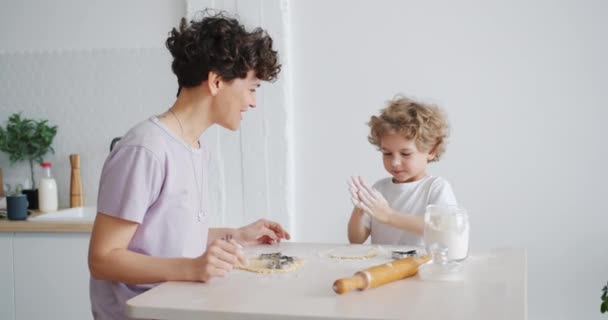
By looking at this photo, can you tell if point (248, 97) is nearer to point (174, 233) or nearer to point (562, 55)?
point (174, 233)

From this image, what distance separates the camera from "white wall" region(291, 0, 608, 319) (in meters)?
2.91

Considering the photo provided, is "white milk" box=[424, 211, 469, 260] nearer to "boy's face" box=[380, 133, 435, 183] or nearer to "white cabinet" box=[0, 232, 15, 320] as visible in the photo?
"boy's face" box=[380, 133, 435, 183]

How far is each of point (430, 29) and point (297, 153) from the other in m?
0.82

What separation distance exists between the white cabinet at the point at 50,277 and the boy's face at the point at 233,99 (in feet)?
5.08

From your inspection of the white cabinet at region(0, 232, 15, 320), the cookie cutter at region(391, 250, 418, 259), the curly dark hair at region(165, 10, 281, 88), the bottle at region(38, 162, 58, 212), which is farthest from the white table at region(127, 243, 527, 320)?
the bottle at region(38, 162, 58, 212)

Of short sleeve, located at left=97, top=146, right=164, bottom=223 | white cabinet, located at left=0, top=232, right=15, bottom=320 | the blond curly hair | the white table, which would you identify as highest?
the blond curly hair

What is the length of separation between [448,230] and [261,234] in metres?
0.58

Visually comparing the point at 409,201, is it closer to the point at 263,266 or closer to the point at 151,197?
the point at 263,266

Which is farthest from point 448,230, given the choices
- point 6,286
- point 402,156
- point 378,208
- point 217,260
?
point 6,286

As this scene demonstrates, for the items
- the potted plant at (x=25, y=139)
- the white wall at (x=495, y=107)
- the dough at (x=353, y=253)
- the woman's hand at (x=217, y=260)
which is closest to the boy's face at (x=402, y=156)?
the dough at (x=353, y=253)

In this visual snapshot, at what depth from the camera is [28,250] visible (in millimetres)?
3082

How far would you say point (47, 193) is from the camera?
332cm

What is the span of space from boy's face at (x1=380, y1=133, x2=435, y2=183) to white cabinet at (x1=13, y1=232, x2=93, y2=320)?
4.80 ft

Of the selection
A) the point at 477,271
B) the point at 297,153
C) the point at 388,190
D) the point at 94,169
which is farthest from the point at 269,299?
the point at 94,169
